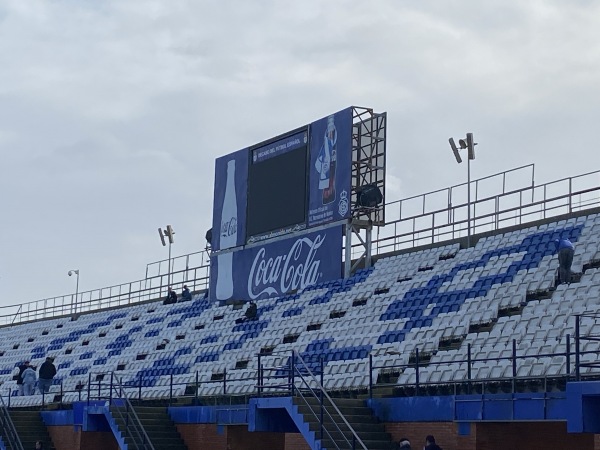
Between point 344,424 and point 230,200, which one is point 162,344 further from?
point 344,424

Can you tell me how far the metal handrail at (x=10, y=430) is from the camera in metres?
29.1

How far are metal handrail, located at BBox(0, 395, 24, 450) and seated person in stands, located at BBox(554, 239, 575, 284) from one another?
1547 cm

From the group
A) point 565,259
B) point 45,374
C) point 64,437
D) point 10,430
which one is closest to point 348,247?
point 64,437

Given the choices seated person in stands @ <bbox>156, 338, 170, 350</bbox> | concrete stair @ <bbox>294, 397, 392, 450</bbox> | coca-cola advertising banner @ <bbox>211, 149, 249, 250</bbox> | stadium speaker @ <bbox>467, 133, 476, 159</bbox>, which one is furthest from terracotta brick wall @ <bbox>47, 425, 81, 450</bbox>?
stadium speaker @ <bbox>467, 133, 476, 159</bbox>

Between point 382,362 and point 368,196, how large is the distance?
8430 millimetres

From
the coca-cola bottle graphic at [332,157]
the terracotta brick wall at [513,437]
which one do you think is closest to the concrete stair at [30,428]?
the coca-cola bottle graphic at [332,157]

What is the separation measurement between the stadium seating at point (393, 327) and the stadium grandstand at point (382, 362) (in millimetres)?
54

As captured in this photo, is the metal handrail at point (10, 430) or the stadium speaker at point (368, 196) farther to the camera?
the stadium speaker at point (368, 196)

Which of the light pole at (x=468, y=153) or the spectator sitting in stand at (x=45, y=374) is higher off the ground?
the light pole at (x=468, y=153)

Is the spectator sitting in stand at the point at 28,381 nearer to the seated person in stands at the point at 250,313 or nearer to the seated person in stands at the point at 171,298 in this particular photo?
the seated person in stands at the point at 250,313

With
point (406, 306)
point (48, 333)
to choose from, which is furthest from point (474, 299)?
point (48, 333)

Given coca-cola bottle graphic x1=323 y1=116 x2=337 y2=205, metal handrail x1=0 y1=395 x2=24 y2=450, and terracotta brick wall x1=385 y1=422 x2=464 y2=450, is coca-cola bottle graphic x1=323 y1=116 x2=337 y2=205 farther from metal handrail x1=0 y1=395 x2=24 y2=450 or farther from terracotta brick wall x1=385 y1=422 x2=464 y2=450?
terracotta brick wall x1=385 y1=422 x2=464 y2=450

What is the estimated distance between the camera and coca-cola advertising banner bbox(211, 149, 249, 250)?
1379 inches

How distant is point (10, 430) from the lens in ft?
97.3
